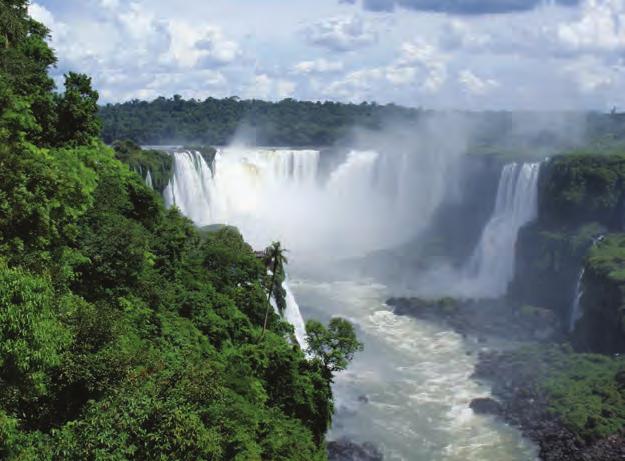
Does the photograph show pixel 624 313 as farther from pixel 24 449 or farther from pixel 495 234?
pixel 24 449

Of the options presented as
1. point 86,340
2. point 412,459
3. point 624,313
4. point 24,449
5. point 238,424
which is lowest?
point 412,459

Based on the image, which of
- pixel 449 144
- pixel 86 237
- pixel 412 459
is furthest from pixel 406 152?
pixel 86 237

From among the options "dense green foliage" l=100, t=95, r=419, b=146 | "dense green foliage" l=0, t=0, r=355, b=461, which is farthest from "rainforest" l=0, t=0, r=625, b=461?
"dense green foliage" l=100, t=95, r=419, b=146

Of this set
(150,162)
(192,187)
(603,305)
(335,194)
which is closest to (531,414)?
(603,305)

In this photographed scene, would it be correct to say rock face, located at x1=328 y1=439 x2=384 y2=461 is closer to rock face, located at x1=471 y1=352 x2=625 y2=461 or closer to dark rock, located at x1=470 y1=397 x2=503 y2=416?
dark rock, located at x1=470 y1=397 x2=503 y2=416

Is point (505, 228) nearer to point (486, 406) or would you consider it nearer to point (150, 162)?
point (486, 406)

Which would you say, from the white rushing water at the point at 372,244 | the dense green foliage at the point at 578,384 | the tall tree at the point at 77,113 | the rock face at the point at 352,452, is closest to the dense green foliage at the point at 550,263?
the white rushing water at the point at 372,244

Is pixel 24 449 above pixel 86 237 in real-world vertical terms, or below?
below

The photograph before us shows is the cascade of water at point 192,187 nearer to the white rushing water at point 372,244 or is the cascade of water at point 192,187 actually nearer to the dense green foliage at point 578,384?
the white rushing water at point 372,244

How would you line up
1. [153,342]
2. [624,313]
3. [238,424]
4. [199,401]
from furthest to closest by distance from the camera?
[624,313]
[153,342]
[238,424]
[199,401]
